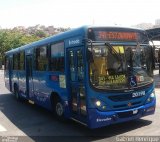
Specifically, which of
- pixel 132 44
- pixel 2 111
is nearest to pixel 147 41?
pixel 132 44

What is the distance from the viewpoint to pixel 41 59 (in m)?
11.7

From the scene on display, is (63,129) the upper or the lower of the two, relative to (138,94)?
lower

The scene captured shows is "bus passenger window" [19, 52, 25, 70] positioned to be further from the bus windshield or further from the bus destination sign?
the bus windshield

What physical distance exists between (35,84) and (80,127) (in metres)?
4.07

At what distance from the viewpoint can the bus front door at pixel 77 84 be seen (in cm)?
821

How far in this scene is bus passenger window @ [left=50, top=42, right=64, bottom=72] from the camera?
376 inches

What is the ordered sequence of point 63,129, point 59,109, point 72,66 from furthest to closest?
point 59,109
point 63,129
point 72,66

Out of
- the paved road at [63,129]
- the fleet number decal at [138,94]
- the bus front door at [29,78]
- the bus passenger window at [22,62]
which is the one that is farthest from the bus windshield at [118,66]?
the bus passenger window at [22,62]

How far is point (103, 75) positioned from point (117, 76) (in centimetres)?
41

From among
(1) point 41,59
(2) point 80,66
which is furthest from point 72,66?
(1) point 41,59

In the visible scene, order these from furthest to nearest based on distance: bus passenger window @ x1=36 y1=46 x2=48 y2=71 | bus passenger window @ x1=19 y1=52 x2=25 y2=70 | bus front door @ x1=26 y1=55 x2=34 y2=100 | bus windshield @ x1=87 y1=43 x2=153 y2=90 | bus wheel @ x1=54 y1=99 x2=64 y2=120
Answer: bus passenger window @ x1=19 y1=52 x2=25 y2=70 → bus front door @ x1=26 y1=55 x2=34 y2=100 → bus passenger window @ x1=36 y1=46 x2=48 y2=71 → bus wheel @ x1=54 y1=99 x2=64 y2=120 → bus windshield @ x1=87 y1=43 x2=153 y2=90

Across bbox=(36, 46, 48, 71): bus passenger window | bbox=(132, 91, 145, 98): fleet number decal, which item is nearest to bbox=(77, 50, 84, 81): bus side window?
bbox=(132, 91, 145, 98): fleet number decal

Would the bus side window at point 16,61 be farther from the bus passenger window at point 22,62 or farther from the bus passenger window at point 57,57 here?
the bus passenger window at point 57,57

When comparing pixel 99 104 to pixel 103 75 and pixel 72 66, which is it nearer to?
pixel 103 75
